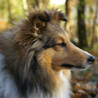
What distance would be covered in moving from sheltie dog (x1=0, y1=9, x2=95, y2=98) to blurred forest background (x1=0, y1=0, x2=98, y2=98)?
37cm

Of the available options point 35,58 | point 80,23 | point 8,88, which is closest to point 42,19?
point 35,58

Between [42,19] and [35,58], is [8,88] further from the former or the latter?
[42,19]

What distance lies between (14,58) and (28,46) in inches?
11.8

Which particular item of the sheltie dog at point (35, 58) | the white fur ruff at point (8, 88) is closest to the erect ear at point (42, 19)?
the sheltie dog at point (35, 58)

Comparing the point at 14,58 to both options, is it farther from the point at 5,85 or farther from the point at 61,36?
the point at 61,36

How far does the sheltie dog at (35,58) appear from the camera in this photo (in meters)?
3.26

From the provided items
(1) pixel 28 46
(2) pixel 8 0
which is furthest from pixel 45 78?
(2) pixel 8 0

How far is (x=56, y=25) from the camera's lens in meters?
3.67

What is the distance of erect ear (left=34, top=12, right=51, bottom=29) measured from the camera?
321cm

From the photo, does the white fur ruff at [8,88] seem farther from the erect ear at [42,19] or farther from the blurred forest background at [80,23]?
the blurred forest background at [80,23]

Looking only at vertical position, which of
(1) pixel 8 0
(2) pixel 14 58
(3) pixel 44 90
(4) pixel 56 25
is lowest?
(1) pixel 8 0

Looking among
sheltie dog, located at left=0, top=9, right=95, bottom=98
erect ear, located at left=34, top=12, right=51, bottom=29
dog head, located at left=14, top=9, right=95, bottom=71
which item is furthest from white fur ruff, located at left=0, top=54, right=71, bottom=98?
erect ear, located at left=34, top=12, right=51, bottom=29

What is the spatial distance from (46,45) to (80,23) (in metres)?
10.3

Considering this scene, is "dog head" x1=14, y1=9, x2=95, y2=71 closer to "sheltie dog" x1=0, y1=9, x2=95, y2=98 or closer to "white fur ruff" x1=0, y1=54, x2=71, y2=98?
"sheltie dog" x1=0, y1=9, x2=95, y2=98
